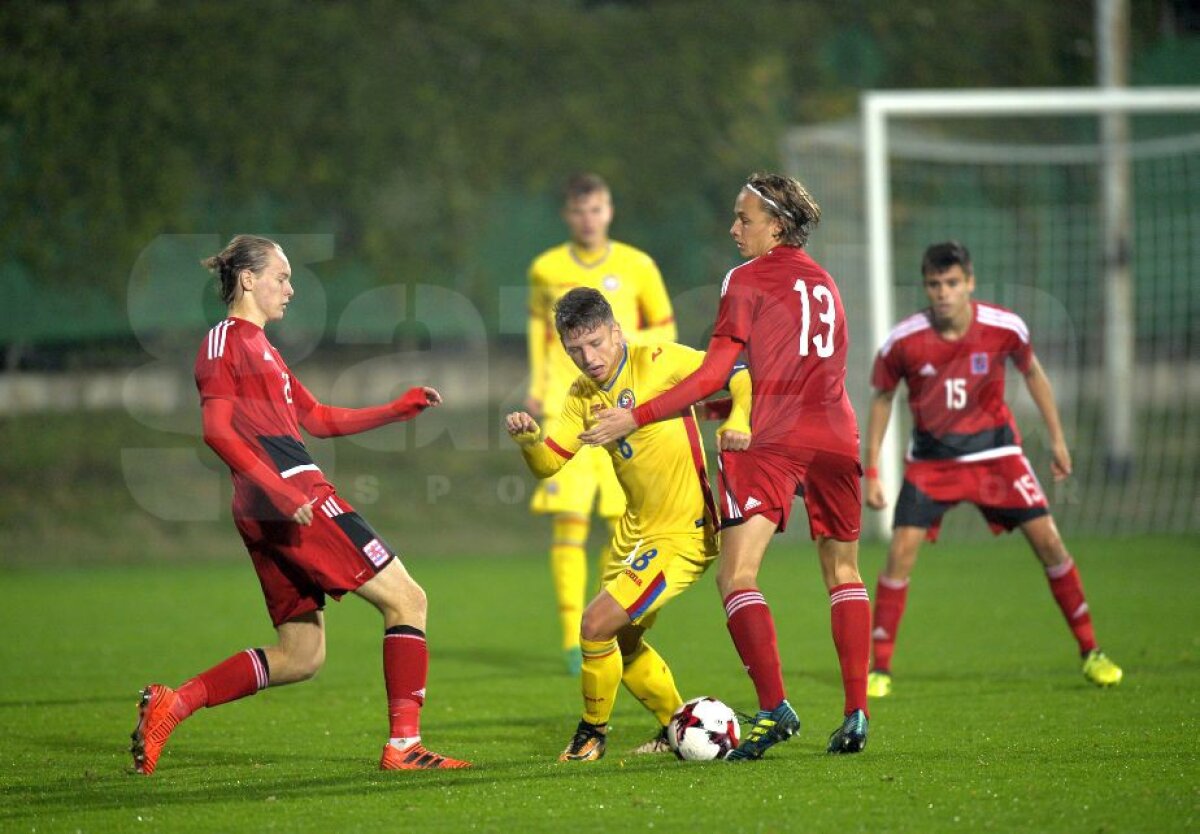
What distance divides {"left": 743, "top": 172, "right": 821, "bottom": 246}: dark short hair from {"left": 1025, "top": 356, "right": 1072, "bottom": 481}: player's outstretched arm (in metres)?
2.18

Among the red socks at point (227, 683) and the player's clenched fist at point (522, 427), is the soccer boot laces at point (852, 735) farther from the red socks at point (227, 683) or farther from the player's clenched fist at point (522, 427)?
the red socks at point (227, 683)

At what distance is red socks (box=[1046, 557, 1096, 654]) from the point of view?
7504 mm

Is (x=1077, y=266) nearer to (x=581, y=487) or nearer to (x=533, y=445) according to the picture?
(x=581, y=487)

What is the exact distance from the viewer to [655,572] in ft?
18.5

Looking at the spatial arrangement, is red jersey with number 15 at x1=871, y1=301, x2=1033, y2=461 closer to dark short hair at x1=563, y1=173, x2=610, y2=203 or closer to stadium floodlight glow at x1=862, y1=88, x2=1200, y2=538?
dark short hair at x1=563, y1=173, x2=610, y2=203

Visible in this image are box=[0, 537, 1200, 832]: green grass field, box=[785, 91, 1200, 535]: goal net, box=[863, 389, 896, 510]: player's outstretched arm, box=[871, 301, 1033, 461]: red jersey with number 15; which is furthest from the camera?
box=[785, 91, 1200, 535]: goal net

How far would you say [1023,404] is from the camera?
1645cm

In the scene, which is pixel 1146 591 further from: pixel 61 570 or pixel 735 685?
pixel 61 570

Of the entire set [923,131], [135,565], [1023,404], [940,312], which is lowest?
[135,565]

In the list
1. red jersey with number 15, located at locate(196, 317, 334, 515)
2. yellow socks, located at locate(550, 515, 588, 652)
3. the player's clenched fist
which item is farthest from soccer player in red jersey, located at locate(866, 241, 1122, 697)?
red jersey with number 15, located at locate(196, 317, 334, 515)

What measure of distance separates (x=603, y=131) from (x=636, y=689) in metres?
12.6

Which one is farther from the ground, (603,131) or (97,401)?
(603,131)

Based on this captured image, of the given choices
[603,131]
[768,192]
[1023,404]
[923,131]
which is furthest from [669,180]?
[768,192]

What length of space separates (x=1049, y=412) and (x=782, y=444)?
7.67ft
